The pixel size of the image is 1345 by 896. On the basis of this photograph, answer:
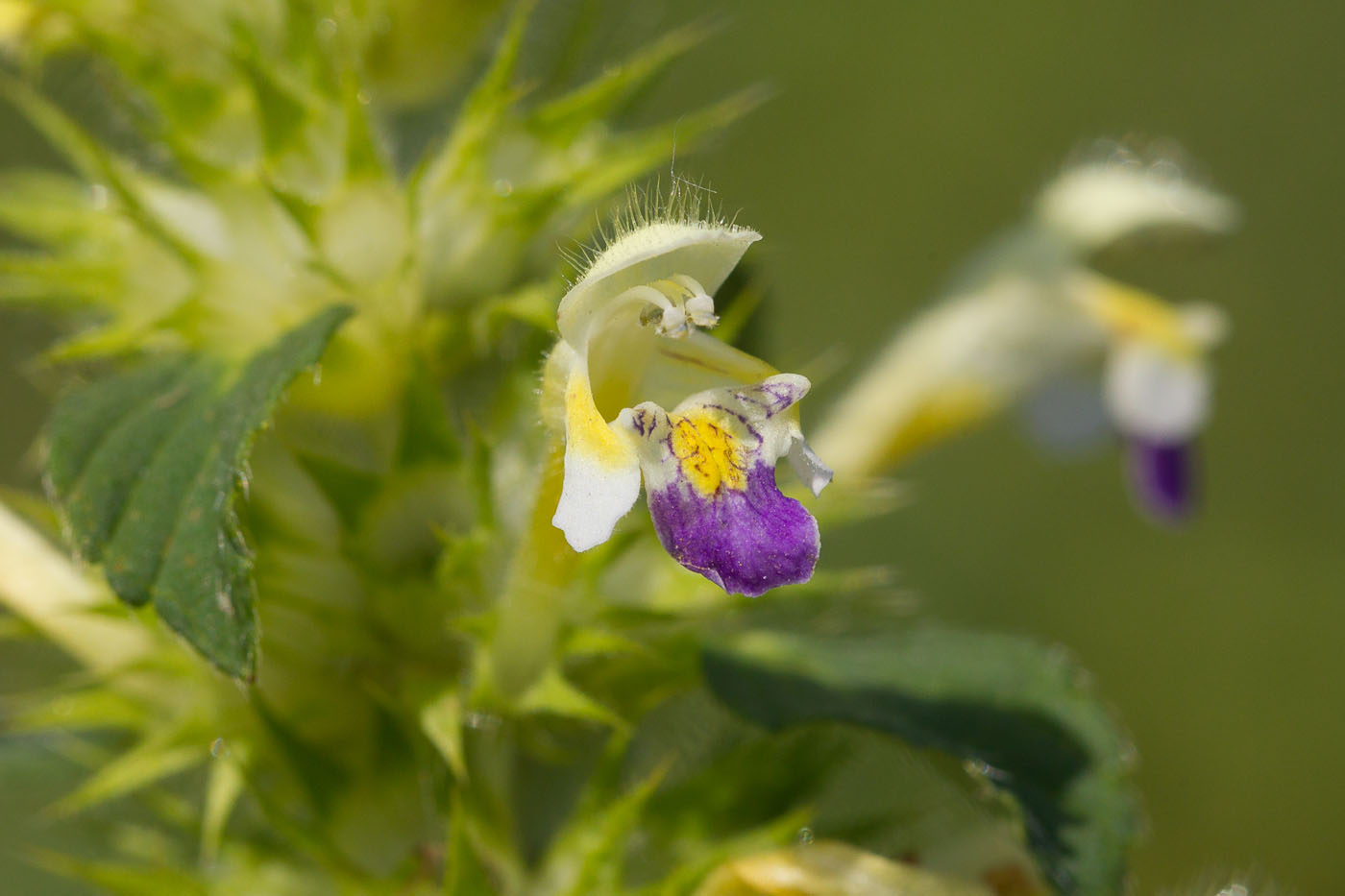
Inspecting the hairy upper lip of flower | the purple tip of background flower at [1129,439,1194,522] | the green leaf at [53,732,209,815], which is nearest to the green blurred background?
the purple tip of background flower at [1129,439,1194,522]

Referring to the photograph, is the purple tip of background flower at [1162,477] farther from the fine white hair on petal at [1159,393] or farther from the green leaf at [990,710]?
the green leaf at [990,710]

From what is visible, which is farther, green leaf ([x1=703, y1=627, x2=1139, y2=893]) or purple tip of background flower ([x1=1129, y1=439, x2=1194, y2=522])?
purple tip of background flower ([x1=1129, y1=439, x2=1194, y2=522])

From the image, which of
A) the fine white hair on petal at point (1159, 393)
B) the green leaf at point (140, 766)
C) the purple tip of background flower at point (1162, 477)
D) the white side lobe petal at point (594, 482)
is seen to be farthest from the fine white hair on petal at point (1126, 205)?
the green leaf at point (140, 766)

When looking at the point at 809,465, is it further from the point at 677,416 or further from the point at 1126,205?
the point at 1126,205

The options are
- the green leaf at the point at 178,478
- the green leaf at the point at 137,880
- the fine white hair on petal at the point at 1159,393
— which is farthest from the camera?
the fine white hair on petal at the point at 1159,393

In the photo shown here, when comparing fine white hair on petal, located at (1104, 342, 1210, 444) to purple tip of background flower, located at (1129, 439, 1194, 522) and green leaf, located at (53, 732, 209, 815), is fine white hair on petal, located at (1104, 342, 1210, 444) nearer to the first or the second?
purple tip of background flower, located at (1129, 439, 1194, 522)

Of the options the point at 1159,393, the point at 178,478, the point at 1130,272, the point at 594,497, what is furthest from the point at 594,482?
the point at 1130,272

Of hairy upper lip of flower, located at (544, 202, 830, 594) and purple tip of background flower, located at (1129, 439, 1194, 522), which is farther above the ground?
purple tip of background flower, located at (1129, 439, 1194, 522)
